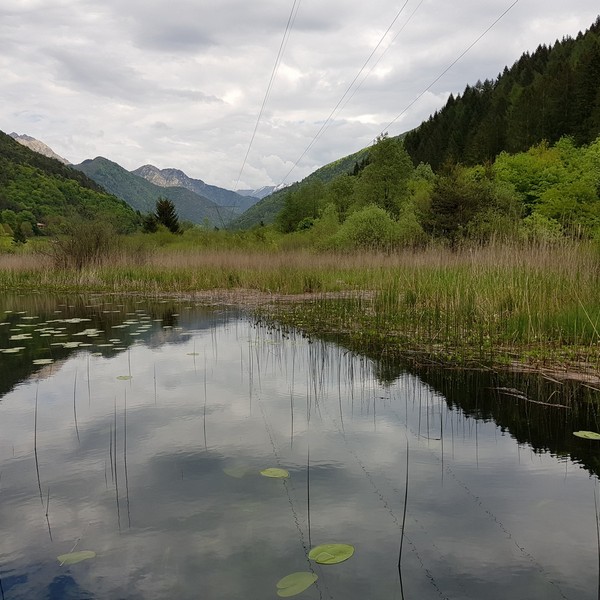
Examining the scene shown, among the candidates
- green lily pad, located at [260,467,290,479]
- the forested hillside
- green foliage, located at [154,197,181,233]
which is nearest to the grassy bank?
green lily pad, located at [260,467,290,479]

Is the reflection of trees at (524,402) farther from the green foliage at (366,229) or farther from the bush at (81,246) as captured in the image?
the green foliage at (366,229)

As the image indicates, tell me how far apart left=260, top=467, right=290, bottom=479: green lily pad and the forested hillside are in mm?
45703

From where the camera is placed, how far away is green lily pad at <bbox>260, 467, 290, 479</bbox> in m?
3.20

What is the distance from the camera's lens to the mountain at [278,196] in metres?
117

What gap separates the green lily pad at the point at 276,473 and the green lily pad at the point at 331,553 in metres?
0.79

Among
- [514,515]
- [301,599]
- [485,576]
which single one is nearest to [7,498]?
[301,599]

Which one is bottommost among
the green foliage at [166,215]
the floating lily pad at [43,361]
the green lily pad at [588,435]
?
the green lily pad at [588,435]

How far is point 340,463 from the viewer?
3410 mm

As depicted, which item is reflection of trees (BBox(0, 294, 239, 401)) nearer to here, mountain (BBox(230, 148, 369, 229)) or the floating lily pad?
the floating lily pad

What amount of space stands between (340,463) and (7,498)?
202 centimetres

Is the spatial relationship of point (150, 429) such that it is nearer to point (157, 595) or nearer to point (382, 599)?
point (157, 595)

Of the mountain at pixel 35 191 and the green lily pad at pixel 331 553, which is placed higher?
the mountain at pixel 35 191

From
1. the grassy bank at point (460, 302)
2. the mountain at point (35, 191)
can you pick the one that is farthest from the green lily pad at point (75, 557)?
the mountain at point (35, 191)

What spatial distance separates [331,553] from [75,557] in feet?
3.90
